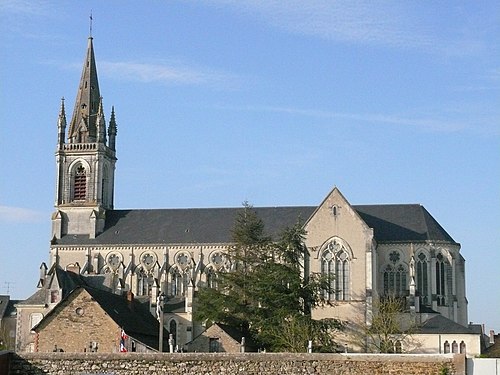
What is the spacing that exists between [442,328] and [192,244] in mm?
25358

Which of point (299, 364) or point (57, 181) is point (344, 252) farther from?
point (299, 364)

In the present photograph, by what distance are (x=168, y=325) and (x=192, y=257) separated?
952cm

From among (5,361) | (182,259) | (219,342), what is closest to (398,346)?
(219,342)

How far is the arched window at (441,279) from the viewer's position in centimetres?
7995

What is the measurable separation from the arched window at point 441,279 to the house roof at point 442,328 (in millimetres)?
7734

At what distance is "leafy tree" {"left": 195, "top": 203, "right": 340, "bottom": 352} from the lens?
2221 inches

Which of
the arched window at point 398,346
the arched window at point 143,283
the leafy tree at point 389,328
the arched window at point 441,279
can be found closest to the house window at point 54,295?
the arched window at point 143,283

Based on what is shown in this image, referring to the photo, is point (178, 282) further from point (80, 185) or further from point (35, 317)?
point (80, 185)

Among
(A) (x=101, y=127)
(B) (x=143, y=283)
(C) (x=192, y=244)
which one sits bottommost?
(B) (x=143, y=283)

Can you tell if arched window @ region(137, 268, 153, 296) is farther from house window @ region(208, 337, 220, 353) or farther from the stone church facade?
house window @ region(208, 337, 220, 353)

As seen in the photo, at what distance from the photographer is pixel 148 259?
87.8 meters

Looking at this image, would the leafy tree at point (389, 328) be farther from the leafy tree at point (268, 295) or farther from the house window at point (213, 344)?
the house window at point (213, 344)

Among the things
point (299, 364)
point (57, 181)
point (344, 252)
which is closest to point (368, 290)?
point (344, 252)

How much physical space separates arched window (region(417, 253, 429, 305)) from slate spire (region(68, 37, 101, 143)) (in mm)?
33180
